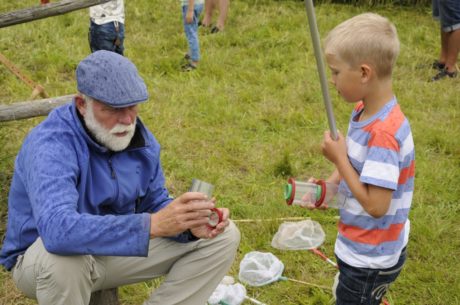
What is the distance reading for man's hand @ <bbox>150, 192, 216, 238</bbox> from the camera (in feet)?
7.35

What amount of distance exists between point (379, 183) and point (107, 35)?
3878 millimetres

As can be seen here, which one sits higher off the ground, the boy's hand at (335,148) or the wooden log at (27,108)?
the boy's hand at (335,148)

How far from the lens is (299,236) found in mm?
3574

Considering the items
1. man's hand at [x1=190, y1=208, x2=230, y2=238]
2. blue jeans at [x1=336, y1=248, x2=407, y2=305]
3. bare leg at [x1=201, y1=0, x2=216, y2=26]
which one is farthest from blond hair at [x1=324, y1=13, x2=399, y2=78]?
bare leg at [x1=201, y1=0, x2=216, y2=26]

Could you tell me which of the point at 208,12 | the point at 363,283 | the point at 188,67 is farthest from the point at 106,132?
the point at 208,12

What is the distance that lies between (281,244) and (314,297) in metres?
0.44

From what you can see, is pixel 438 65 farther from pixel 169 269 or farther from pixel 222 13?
pixel 169 269

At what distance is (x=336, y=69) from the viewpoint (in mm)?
2227

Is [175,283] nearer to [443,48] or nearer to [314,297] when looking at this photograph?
[314,297]

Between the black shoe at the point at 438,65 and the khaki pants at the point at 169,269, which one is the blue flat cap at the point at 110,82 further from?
the black shoe at the point at 438,65

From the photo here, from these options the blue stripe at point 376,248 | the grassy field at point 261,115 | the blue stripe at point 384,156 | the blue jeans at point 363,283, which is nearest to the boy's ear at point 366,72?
the blue stripe at point 384,156

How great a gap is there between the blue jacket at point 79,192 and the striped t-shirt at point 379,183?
745mm

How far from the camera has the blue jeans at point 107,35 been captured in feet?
17.9

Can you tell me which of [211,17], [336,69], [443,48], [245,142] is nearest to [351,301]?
[336,69]
